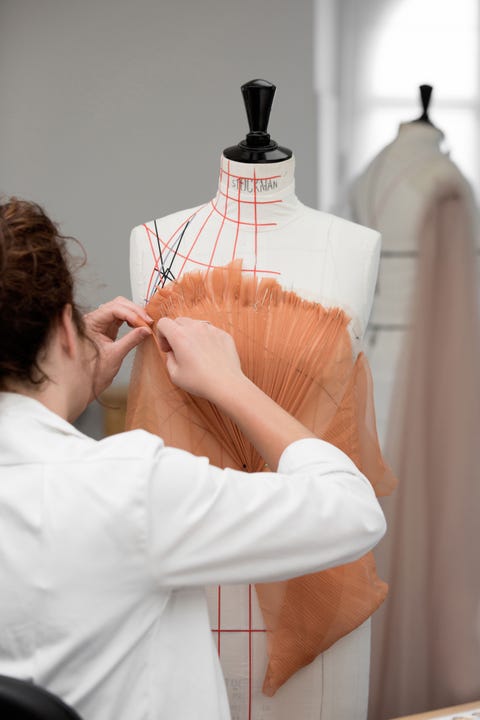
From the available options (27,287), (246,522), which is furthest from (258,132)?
(246,522)

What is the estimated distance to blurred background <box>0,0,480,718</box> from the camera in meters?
2.48

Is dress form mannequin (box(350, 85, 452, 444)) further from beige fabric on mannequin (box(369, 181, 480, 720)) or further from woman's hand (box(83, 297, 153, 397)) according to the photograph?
woman's hand (box(83, 297, 153, 397))

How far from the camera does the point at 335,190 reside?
2.54 m

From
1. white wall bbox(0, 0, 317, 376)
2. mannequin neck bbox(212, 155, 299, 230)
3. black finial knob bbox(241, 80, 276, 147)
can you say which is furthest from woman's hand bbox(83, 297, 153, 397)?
white wall bbox(0, 0, 317, 376)

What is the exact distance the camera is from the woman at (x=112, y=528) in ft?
3.26

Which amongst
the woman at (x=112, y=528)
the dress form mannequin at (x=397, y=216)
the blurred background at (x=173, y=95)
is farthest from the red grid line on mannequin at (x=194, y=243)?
the blurred background at (x=173, y=95)

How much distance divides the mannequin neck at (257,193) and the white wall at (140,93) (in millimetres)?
1105

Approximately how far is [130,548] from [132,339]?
56cm

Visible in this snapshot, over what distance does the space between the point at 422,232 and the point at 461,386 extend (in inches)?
15.7

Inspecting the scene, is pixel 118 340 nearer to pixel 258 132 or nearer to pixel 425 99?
pixel 258 132

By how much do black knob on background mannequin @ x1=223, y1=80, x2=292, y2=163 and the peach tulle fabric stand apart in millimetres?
189

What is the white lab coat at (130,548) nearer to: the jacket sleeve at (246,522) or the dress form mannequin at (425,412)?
the jacket sleeve at (246,522)

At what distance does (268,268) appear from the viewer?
4.94 ft

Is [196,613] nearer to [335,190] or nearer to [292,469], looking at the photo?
[292,469]
